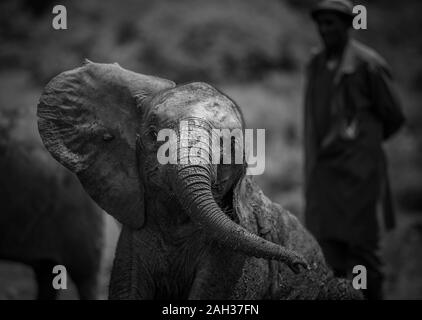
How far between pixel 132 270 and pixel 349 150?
10.6ft

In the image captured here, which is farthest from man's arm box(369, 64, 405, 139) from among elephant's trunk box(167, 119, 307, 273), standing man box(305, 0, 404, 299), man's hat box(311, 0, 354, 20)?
elephant's trunk box(167, 119, 307, 273)

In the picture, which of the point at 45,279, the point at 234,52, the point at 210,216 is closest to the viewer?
the point at 210,216

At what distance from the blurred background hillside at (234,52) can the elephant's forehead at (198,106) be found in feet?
23.7

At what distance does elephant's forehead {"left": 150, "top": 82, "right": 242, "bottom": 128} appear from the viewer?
4785 millimetres

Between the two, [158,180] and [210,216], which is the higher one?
[158,180]

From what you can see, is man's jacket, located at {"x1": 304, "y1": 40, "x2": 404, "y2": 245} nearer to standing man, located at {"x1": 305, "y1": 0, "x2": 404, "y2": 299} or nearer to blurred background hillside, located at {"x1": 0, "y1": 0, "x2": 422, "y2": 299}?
standing man, located at {"x1": 305, "y1": 0, "x2": 404, "y2": 299}

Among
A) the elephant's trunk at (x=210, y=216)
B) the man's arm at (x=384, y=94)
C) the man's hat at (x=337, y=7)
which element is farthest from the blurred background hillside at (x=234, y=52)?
the elephant's trunk at (x=210, y=216)

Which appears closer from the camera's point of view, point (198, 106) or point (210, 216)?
point (210, 216)

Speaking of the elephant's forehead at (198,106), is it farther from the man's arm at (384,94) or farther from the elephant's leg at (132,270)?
the man's arm at (384,94)

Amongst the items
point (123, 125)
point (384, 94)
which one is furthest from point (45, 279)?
point (384, 94)

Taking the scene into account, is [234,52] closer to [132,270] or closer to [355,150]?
[355,150]

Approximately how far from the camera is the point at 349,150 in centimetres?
793
